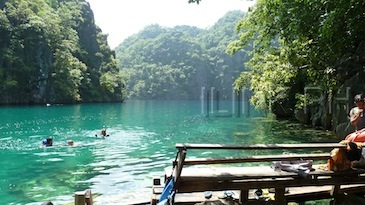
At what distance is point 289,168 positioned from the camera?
597 centimetres

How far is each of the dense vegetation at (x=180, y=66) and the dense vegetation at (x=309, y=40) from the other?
119387 millimetres

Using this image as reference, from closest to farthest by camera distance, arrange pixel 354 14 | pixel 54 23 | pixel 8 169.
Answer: pixel 354 14 → pixel 8 169 → pixel 54 23

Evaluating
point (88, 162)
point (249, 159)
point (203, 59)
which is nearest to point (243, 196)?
point (249, 159)

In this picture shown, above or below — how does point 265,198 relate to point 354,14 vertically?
below

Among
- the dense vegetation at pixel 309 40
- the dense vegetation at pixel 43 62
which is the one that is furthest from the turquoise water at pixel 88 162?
the dense vegetation at pixel 43 62

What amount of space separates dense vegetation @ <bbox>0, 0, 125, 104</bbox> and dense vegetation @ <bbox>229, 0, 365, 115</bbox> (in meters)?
53.1

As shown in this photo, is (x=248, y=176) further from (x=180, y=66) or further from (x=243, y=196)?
(x=180, y=66)

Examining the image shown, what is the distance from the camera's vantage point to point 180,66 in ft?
520

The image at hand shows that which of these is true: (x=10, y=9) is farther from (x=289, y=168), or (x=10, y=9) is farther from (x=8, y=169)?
(x=289, y=168)

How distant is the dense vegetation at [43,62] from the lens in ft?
211

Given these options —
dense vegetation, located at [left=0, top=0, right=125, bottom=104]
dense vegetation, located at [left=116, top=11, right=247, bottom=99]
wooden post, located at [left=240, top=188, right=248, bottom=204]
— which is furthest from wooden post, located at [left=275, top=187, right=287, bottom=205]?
dense vegetation, located at [left=116, top=11, right=247, bottom=99]

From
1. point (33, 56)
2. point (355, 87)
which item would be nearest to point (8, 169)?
point (355, 87)

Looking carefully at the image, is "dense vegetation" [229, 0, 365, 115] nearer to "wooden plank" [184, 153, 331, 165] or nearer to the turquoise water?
the turquoise water

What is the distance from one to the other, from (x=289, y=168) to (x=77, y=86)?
242ft
